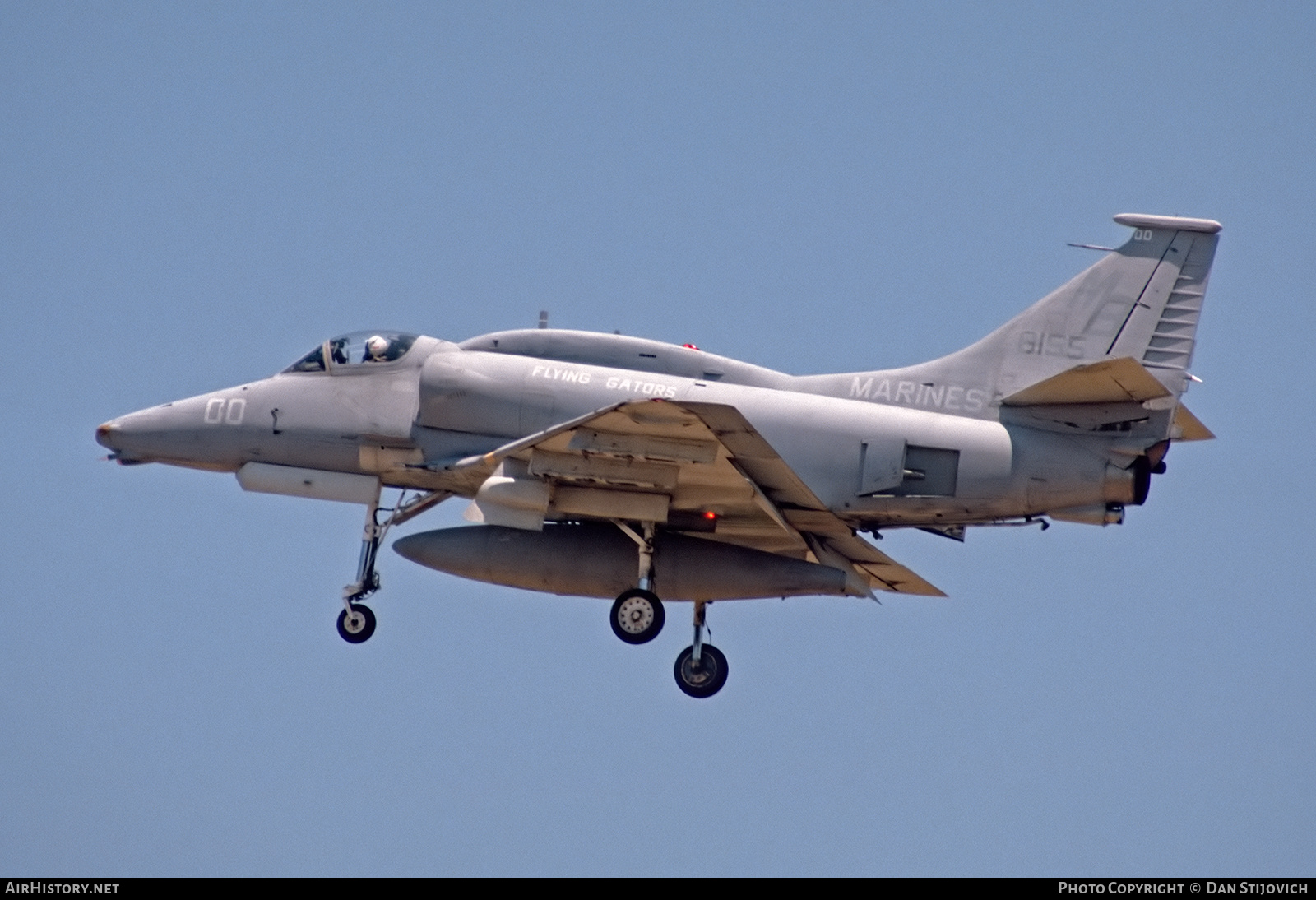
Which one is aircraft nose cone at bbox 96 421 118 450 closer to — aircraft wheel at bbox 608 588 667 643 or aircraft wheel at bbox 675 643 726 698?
aircraft wheel at bbox 608 588 667 643

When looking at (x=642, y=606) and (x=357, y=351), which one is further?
(x=357, y=351)

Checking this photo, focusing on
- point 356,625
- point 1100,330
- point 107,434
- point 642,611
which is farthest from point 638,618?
point 107,434

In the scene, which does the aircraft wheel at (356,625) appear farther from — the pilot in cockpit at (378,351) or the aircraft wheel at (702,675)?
the aircraft wheel at (702,675)

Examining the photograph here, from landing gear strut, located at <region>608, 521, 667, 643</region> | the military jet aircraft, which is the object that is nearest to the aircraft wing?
the military jet aircraft

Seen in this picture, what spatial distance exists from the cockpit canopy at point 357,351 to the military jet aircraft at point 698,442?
29mm

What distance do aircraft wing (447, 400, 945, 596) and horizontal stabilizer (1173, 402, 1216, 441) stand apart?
3.80 meters

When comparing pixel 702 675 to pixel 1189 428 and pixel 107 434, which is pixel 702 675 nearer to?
pixel 1189 428

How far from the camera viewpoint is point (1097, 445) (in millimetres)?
21016

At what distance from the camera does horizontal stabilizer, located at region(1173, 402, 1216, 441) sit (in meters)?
21.8

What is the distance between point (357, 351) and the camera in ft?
75.9

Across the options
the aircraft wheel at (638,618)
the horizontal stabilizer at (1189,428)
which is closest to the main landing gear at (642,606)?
the aircraft wheel at (638,618)

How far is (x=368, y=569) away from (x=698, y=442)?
4.89 metres

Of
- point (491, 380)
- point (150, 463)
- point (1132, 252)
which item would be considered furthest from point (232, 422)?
point (1132, 252)
